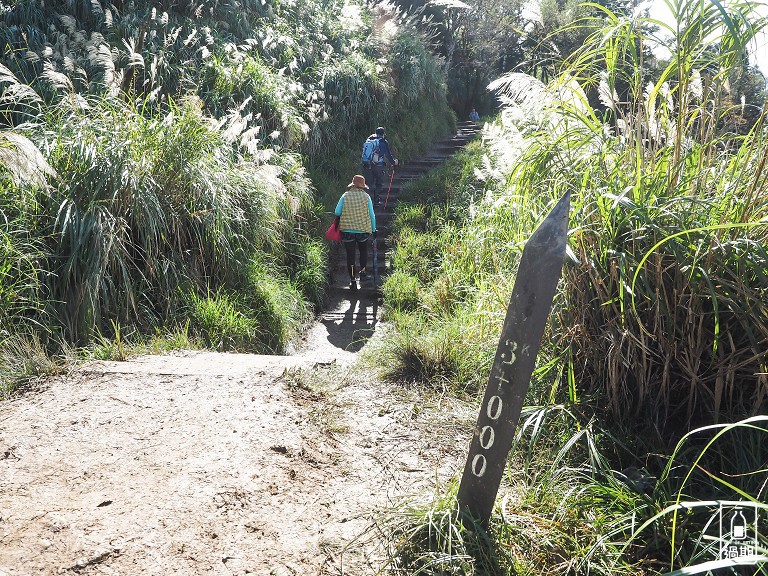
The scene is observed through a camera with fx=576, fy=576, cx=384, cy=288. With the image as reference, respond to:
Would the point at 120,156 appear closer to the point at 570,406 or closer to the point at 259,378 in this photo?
the point at 259,378

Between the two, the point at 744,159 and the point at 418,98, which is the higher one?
the point at 418,98

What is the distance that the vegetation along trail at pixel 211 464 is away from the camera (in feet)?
8.04

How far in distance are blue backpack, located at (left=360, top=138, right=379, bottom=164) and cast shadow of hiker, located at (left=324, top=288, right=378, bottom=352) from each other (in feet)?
9.48

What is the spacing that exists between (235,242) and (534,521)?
477 cm

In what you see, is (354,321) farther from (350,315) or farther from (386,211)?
(386,211)

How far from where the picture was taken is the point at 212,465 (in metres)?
3.04

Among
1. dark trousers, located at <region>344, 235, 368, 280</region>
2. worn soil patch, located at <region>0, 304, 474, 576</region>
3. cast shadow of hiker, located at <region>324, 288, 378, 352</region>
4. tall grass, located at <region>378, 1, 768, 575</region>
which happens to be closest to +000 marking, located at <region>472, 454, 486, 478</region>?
tall grass, located at <region>378, 1, 768, 575</region>

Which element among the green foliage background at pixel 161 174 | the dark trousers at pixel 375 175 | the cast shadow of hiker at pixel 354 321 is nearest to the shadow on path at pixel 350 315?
the cast shadow of hiker at pixel 354 321

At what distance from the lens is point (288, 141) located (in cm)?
952

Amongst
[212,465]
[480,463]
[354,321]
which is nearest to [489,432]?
[480,463]

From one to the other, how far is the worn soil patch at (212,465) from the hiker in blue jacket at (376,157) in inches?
266

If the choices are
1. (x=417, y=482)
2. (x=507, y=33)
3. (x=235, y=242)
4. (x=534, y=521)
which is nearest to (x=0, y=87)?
(x=235, y=242)

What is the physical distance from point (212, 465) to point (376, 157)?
8.34 m

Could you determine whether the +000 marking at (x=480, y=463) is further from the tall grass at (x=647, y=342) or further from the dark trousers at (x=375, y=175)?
the dark trousers at (x=375, y=175)
